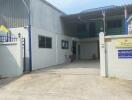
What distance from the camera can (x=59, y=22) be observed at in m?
23.7

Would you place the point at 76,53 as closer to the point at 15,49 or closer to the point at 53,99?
the point at 15,49

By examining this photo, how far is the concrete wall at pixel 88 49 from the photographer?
31.1 metres

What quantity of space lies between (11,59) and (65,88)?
5.29m

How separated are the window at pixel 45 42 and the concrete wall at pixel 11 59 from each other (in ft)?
12.4

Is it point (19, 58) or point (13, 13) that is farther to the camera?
point (13, 13)

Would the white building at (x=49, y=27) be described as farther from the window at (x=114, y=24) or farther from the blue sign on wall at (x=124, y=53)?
the blue sign on wall at (x=124, y=53)

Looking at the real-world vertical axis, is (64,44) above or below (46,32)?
below

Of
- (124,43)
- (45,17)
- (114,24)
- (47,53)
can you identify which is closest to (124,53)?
(124,43)

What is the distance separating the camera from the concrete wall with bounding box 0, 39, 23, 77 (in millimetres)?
13820

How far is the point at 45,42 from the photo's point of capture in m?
18.7

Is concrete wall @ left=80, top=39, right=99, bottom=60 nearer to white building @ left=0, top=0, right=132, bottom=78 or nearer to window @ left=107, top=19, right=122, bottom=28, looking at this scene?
white building @ left=0, top=0, right=132, bottom=78

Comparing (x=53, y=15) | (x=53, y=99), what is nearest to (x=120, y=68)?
(x=53, y=99)

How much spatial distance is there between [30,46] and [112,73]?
6.68m

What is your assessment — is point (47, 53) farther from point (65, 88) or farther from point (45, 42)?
point (65, 88)
